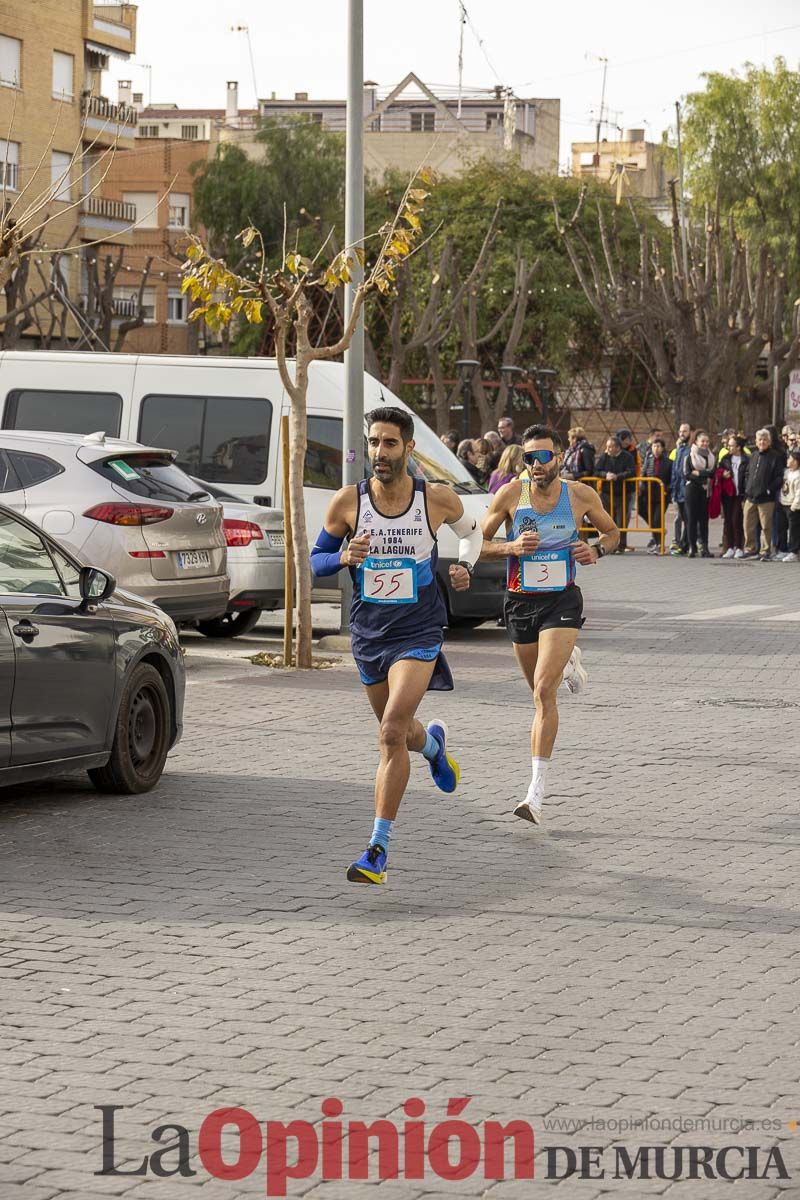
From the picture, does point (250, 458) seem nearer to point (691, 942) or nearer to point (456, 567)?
point (456, 567)

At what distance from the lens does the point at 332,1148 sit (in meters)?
4.68

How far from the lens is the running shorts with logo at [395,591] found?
8312 millimetres

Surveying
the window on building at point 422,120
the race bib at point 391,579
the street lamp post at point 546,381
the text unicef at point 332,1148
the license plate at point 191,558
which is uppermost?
the window on building at point 422,120

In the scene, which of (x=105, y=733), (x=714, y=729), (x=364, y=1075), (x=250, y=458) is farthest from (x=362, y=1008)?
(x=250, y=458)

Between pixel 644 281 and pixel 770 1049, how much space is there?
1742 inches

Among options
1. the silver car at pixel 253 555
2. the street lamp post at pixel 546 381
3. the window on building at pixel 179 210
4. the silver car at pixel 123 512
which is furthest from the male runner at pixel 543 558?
the window on building at pixel 179 210

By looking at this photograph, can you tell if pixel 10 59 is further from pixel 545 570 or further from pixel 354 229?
pixel 545 570

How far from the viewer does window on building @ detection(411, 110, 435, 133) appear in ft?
314

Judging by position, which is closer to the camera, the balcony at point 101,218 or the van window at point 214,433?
the van window at point 214,433

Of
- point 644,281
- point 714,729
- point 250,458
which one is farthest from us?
point 644,281

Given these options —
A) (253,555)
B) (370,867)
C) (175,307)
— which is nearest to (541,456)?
(370,867)

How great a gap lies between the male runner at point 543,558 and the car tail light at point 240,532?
26.0ft

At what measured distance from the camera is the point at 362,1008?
6000 millimetres

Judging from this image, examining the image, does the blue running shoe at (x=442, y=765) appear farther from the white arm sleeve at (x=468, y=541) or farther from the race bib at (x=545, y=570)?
the race bib at (x=545, y=570)
